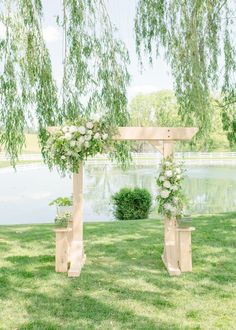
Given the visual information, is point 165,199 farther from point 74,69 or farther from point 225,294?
point 74,69

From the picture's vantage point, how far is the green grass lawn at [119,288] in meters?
4.29

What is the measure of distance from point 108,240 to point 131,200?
16.4 ft

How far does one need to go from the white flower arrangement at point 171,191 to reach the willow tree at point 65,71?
1370 mm

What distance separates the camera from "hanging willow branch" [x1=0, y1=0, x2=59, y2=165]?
6.80 m

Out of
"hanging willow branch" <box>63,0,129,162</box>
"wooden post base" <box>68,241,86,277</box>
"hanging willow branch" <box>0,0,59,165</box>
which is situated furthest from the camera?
"hanging willow branch" <box>63,0,129,162</box>

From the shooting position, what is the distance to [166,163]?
6105 mm

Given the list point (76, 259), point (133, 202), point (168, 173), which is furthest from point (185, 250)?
point (133, 202)

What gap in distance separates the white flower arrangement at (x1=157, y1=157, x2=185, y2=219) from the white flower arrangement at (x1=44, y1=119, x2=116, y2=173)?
0.84 m

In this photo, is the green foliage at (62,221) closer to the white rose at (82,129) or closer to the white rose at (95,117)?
the white rose at (82,129)

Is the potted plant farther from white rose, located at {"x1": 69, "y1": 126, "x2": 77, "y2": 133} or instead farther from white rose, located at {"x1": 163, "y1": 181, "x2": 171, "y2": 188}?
white rose, located at {"x1": 163, "y1": 181, "x2": 171, "y2": 188}

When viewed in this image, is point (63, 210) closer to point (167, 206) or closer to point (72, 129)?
point (72, 129)

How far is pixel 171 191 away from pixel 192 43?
2655 mm

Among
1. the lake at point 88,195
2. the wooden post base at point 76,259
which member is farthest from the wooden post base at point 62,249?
the lake at point 88,195

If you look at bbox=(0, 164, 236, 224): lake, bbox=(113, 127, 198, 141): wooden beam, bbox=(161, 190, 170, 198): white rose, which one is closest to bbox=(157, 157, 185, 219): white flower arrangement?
bbox=(161, 190, 170, 198): white rose
